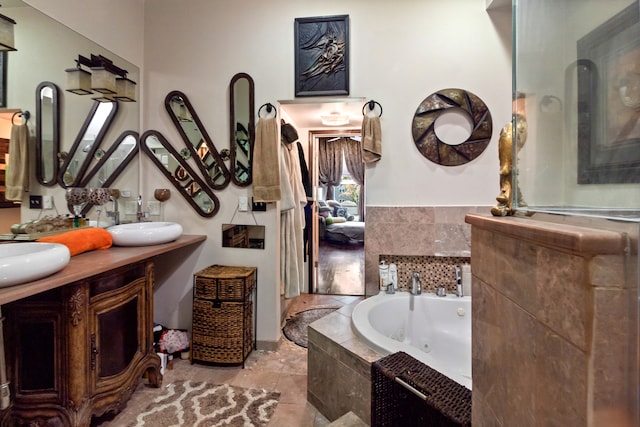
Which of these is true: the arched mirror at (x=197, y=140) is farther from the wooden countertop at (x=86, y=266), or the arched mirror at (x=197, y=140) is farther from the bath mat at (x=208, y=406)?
the bath mat at (x=208, y=406)

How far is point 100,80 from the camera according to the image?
2117 mm

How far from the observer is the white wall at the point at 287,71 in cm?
232

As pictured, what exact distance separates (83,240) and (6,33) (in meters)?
1.10

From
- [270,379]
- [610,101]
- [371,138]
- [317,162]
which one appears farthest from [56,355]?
[317,162]

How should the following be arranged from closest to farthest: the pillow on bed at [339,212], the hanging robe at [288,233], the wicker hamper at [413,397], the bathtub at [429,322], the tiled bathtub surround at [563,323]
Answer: the tiled bathtub surround at [563,323] < the wicker hamper at [413,397] < the bathtub at [429,322] < the hanging robe at [288,233] < the pillow on bed at [339,212]

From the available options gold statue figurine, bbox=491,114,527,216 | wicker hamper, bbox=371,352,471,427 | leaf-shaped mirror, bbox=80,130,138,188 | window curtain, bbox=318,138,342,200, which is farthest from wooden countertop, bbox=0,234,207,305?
window curtain, bbox=318,138,342,200

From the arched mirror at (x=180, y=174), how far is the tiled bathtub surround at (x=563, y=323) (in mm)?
2245

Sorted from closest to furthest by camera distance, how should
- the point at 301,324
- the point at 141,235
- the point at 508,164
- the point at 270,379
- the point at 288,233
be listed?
1. the point at 508,164
2. the point at 141,235
3. the point at 270,379
4. the point at 288,233
5. the point at 301,324

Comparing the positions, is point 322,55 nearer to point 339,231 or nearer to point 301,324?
point 301,324

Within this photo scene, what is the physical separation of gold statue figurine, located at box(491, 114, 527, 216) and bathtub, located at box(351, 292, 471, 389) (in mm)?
1434

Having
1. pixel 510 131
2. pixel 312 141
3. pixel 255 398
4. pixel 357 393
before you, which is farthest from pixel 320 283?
pixel 510 131

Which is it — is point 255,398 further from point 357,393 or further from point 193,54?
point 193,54

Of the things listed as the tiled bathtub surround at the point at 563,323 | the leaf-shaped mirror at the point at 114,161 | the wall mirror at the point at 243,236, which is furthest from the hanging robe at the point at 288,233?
the tiled bathtub surround at the point at 563,323

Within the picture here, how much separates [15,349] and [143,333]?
1.87 ft
